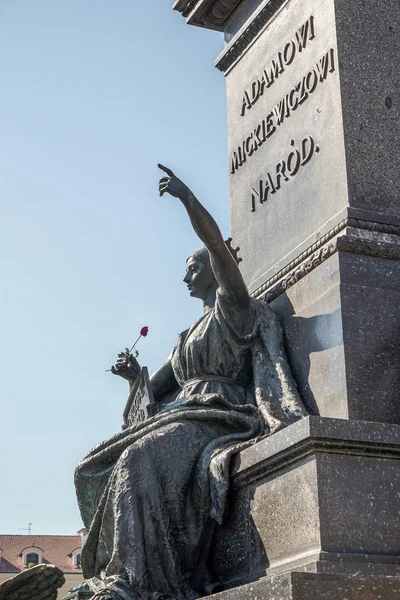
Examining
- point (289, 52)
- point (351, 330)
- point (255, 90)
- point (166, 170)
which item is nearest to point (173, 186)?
point (166, 170)

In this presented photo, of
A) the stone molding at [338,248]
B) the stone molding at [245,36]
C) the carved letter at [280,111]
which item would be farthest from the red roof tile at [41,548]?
the stone molding at [338,248]

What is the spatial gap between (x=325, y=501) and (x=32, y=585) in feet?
6.57

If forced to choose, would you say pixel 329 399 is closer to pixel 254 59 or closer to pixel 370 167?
pixel 370 167

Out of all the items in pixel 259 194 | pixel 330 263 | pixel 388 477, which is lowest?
pixel 388 477

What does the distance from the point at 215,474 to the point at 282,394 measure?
29.7 inches

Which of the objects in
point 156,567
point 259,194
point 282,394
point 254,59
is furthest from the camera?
point 254,59

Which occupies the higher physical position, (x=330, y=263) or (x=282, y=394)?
(x=330, y=263)

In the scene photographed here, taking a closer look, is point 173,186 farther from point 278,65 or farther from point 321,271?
point 278,65

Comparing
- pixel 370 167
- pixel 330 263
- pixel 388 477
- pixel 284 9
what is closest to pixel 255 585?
pixel 388 477

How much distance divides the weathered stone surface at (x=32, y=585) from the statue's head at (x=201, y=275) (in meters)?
2.27

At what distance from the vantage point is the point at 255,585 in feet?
18.0

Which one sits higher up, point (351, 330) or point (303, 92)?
point (303, 92)

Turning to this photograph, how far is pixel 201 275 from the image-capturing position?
808 cm

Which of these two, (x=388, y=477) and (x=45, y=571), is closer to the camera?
(x=388, y=477)
